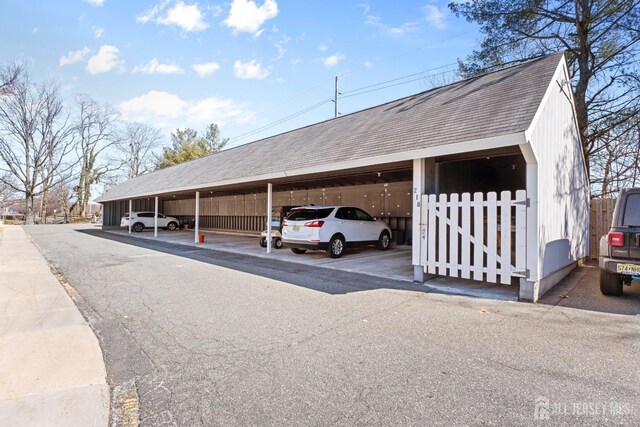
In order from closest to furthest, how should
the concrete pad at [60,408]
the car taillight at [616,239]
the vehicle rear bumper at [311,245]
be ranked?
the concrete pad at [60,408] < the car taillight at [616,239] < the vehicle rear bumper at [311,245]

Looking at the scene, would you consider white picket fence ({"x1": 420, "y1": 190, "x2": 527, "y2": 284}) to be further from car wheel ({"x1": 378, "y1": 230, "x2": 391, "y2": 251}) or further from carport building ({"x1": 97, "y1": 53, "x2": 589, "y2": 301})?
car wheel ({"x1": 378, "y1": 230, "x2": 391, "y2": 251})

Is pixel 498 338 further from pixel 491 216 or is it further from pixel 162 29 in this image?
pixel 162 29

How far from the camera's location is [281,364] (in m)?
3.19

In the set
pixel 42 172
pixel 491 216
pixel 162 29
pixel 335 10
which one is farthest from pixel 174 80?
pixel 42 172

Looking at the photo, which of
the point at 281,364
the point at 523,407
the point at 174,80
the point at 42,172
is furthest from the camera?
the point at 42,172

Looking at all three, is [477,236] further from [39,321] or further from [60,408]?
[39,321]

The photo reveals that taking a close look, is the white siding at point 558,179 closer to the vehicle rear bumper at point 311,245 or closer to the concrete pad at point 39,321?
the vehicle rear bumper at point 311,245

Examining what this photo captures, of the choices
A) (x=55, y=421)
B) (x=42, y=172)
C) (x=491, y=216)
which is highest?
(x=42, y=172)

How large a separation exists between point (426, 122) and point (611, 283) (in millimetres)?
4718

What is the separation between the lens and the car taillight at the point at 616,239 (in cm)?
538

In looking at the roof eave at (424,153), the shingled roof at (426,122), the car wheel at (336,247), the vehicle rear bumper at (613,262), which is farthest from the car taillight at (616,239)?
the car wheel at (336,247)

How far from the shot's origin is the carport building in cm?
566

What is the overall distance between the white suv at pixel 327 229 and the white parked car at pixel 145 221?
61.6ft

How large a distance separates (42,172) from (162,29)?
45420 millimetres
